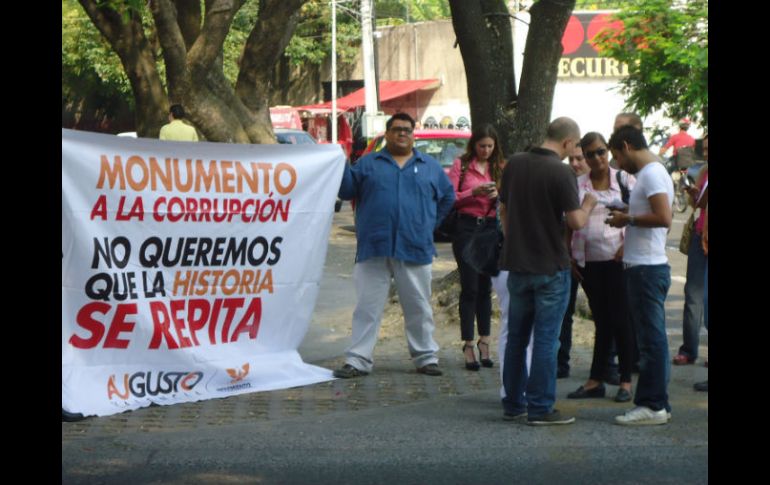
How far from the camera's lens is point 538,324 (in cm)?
729

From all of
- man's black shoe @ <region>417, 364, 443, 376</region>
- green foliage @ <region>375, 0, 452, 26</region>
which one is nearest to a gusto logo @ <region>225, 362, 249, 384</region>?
man's black shoe @ <region>417, 364, 443, 376</region>

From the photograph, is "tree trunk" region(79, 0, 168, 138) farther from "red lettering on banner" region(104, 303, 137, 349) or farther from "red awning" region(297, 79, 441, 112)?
"red awning" region(297, 79, 441, 112)

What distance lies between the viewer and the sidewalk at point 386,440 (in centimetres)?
624

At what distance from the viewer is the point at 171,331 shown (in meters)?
8.09

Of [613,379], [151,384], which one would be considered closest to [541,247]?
[613,379]

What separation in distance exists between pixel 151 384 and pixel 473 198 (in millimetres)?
2767

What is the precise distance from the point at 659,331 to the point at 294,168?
113 inches

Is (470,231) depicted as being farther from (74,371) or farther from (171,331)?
(74,371)

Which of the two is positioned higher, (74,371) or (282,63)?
(282,63)

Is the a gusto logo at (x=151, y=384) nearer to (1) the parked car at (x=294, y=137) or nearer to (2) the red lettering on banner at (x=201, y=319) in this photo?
(2) the red lettering on banner at (x=201, y=319)

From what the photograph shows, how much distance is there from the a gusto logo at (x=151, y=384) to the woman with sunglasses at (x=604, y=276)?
2.50 m

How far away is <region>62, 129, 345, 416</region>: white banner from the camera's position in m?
7.62

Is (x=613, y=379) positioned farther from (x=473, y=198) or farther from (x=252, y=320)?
(x=252, y=320)
